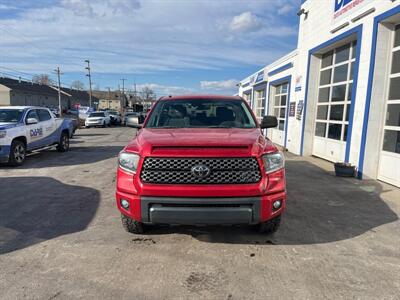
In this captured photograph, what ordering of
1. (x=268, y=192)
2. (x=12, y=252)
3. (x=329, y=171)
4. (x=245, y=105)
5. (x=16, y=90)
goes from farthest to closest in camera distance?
(x=16, y=90) → (x=329, y=171) → (x=245, y=105) → (x=12, y=252) → (x=268, y=192)

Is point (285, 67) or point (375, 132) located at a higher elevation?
point (285, 67)

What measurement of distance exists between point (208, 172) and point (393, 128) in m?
5.81

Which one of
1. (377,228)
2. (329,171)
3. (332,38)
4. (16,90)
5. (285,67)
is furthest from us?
(16,90)

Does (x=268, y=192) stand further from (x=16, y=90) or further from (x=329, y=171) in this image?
(x=16, y=90)

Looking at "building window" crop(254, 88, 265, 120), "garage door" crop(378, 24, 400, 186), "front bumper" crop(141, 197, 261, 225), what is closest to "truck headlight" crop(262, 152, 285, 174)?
"front bumper" crop(141, 197, 261, 225)

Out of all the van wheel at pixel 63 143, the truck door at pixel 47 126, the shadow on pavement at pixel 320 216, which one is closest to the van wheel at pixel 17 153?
the truck door at pixel 47 126

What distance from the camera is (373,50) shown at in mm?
7492

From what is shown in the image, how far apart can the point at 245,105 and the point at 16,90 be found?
72148 mm

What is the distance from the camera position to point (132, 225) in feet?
13.0

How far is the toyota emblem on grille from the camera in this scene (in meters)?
3.32

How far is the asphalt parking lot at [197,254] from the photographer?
292 centimetres

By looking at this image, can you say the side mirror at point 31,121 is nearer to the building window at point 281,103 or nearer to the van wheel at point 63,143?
the van wheel at point 63,143

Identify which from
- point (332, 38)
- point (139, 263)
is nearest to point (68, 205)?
point (139, 263)

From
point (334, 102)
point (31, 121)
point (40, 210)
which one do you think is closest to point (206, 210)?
point (40, 210)
